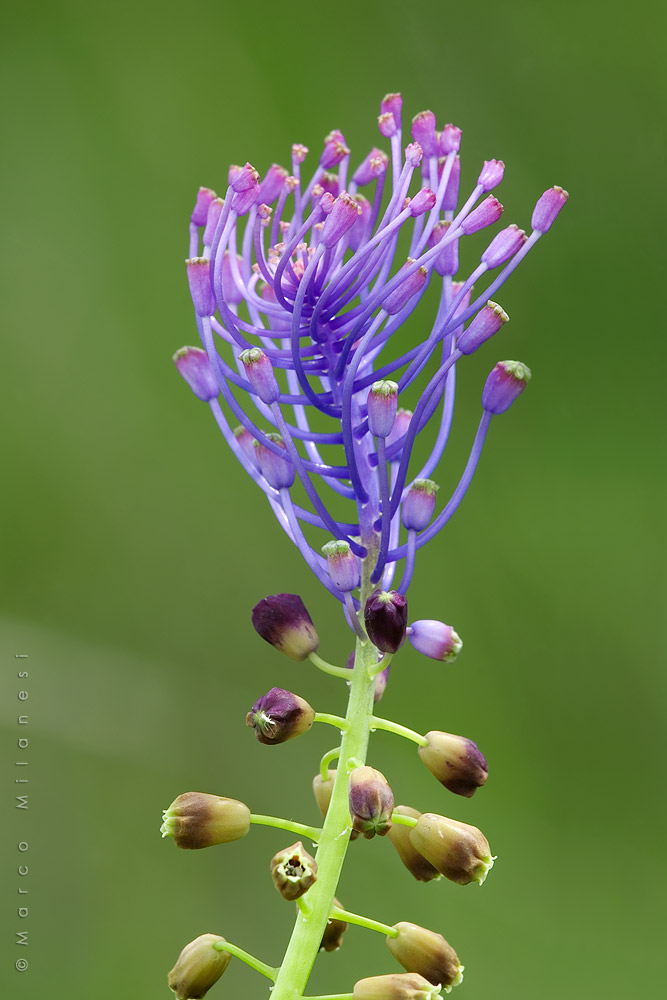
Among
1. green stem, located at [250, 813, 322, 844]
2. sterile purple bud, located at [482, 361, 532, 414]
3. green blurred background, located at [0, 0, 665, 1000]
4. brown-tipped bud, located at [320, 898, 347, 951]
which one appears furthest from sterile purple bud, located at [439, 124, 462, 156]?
green blurred background, located at [0, 0, 665, 1000]

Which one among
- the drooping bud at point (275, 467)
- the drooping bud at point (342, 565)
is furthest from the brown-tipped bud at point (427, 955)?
the drooping bud at point (275, 467)

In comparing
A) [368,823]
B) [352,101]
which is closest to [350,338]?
[368,823]

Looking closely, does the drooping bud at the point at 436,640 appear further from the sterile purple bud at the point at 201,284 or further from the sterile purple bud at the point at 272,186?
the sterile purple bud at the point at 272,186

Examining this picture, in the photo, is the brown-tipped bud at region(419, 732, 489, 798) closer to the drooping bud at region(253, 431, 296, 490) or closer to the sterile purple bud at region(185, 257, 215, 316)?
the drooping bud at region(253, 431, 296, 490)

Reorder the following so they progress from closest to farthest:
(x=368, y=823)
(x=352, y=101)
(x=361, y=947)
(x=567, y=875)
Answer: (x=368, y=823) < (x=361, y=947) < (x=567, y=875) < (x=352, y=101)

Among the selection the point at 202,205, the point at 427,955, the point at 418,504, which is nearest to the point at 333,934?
the point at 427,955

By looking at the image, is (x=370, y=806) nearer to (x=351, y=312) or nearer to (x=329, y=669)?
(x=329, y=669)

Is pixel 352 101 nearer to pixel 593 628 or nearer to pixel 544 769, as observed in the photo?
pixel 593 628
